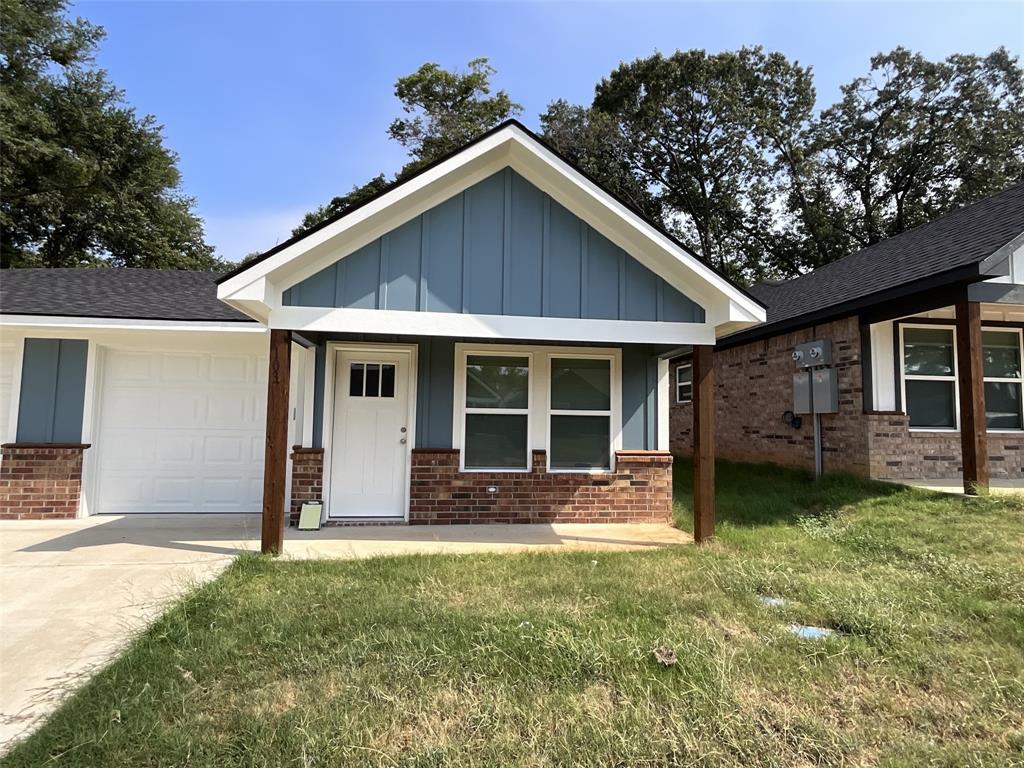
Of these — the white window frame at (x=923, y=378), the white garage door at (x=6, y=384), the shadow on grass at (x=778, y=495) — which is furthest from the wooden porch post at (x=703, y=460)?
the white garage door at (x=6, y=384)

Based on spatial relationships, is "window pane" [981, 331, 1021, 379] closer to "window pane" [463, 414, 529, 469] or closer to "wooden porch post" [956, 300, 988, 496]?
"wooden porch post" [956, 300, 988, 496]

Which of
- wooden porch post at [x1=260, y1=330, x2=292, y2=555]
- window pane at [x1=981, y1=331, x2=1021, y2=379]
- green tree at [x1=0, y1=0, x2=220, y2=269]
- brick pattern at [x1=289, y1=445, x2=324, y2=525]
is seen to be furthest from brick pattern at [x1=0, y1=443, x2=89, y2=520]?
green tree at [x1=0, y1=0, x2=220, y2=269]

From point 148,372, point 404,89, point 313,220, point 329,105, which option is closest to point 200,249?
point 313,220

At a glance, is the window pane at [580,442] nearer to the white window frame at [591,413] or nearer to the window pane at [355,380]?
the white window frame at [591,413]

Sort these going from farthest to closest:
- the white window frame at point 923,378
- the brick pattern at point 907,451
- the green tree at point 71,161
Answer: the green tree at point 71,161, the white window frame at point 923,378, the brick pattern at point 907,451

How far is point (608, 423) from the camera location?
7.21 meters

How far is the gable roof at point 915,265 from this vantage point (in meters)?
6.98

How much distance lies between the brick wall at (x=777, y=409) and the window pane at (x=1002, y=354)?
7.97 ft

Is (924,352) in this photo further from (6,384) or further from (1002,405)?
Answer: (6,384)

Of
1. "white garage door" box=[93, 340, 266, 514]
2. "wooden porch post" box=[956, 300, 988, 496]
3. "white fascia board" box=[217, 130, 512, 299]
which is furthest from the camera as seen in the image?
"white garage door" box=[93, 340, 266, 514]

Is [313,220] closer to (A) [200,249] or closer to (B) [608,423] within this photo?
(A) [200,249]

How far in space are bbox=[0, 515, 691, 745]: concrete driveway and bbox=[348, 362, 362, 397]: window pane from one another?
1.66 metres

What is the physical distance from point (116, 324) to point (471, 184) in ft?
15.6

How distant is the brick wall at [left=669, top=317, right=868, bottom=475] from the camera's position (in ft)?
28.9
